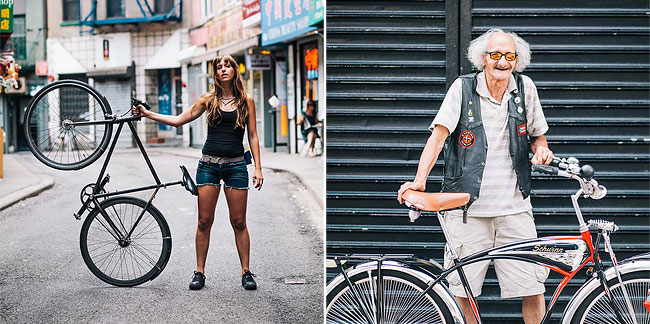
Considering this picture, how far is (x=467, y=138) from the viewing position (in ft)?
10.1

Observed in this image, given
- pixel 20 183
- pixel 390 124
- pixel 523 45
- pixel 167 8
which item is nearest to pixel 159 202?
pixel 20 183

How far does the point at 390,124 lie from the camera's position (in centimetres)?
346

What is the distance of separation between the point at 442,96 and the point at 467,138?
1.44ft

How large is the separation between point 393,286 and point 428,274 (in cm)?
13

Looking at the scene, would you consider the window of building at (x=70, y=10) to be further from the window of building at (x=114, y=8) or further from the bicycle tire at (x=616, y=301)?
the bicycle tire at (x=616, y=301)

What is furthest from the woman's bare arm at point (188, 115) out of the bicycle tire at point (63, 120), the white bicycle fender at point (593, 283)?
the white bicycle fender at point (593, 283)

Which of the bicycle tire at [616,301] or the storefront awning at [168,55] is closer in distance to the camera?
the bicycle tire at [616,301]

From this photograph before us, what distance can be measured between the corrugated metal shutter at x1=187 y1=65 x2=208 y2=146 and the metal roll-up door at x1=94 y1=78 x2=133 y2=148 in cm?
24

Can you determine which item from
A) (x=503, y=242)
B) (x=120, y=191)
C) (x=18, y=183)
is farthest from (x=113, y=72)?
(x=503, y=242)

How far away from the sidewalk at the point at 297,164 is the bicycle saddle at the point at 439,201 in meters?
0.59

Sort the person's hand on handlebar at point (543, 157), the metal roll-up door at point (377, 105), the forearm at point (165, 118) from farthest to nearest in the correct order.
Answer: the metal roll-up door at point (377, 105)
the forearm at point (165, 118)
the person's hand on handlebar at point (543, 157)

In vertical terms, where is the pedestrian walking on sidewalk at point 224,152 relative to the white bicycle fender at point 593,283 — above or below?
above

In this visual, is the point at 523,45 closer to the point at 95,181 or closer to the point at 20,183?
the point at 95,181

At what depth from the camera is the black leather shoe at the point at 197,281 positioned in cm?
333
